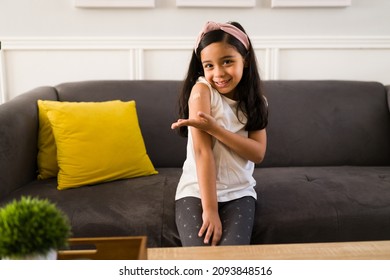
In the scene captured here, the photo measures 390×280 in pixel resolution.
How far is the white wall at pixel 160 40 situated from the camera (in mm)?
2592

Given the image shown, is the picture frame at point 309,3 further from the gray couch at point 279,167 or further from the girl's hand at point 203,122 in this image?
the girl's hand at point 203,122

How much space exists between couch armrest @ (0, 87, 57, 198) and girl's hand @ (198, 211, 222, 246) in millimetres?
797

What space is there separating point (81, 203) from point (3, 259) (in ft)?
3.14

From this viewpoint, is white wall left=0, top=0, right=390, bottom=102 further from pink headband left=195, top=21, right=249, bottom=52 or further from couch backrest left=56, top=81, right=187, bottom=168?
pink headband left=195, top=21, right=249, bottom=52

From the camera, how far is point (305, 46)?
8.79 feet

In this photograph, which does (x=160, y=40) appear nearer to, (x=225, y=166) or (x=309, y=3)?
(x=309, y=3)

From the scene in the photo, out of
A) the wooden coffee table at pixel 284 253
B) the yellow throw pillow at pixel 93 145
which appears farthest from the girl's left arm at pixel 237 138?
the yellow throw pillow at pixel 93 145

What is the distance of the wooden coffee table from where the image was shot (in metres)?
1.11

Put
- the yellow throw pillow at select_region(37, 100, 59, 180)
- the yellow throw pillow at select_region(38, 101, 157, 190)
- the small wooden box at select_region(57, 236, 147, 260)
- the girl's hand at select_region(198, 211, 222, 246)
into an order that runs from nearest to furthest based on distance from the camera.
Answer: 1. the small wooden box at select_region(57, 236, 147, 260)
2. the girl's hand at select_region(198, 211, 222, 246)
3. the yellow throw pillow at select_region(38, 101, 157, 190)
4. the yellow throw pillow at select_region(37, 100, 59, 180)

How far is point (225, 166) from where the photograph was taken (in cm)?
165

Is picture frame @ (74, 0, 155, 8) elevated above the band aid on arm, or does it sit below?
→ above

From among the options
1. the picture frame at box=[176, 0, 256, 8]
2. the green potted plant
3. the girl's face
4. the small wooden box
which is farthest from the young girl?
the picture frame at box=[176, 0, 256, 8]
